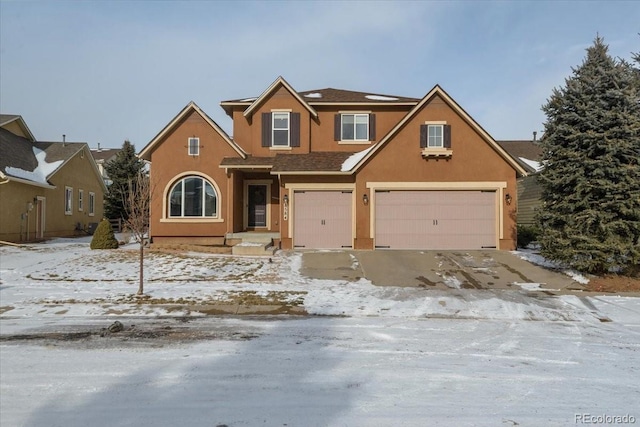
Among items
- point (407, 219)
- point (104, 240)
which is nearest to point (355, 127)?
point (407, 219)

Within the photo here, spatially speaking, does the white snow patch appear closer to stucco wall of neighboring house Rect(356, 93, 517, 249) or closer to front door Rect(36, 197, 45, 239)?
stucco wall of neighboring house Rect(356, 93, 517, 249)

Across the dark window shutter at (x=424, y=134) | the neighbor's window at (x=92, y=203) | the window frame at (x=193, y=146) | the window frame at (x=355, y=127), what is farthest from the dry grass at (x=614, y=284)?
the neighbor's window at (x=92, y=203)

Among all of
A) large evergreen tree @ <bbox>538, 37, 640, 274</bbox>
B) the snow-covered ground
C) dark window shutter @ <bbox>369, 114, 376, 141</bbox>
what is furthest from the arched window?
large evergreen tree @ <bbox>538, 37, 640, 274</bbox>

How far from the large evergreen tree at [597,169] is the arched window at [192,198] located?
12775mm

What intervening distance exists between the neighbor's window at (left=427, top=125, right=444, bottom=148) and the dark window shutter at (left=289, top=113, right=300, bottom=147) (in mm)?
5741

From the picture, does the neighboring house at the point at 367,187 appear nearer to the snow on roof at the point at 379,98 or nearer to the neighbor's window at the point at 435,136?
the neighbor's window at the point at 435,136

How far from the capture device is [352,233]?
15.8m

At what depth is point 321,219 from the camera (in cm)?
1600

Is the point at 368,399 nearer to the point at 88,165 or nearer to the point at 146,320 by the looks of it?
the point at 146,320

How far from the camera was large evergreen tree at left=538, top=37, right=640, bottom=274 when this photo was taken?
35.3ft

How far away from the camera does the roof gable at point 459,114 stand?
51.1ft

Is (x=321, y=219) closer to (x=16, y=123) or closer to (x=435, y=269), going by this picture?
(x=435, y=269)

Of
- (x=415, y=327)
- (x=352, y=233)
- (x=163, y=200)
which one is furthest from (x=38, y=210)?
(x=415, y=327)

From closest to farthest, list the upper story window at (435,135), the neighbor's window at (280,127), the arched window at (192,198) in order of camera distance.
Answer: the upper story window at (435,135) < the arched window at (192,198) < the neighbor's window at (280,127)
